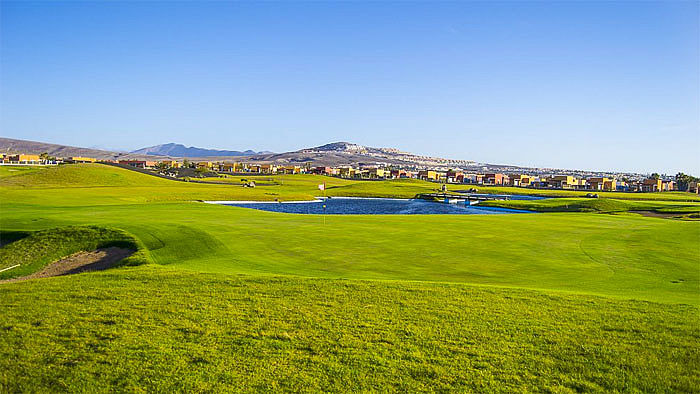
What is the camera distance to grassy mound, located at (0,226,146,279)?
2509 cm

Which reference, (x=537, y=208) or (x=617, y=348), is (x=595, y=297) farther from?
(x=537, y=208)

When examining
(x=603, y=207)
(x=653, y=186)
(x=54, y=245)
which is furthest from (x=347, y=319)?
(x=653, y=186)

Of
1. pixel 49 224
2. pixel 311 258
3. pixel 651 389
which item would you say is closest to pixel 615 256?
pixel 311 258

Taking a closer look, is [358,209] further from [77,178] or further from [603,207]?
[77,178]

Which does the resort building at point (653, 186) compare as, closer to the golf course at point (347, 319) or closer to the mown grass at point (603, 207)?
the mown grass at point (603, 207)

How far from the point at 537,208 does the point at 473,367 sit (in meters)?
87.8

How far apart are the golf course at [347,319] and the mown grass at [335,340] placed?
0.05 meters

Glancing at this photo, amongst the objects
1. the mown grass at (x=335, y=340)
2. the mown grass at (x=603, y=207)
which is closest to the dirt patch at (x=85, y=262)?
the mown grass at (x=335, y=340)

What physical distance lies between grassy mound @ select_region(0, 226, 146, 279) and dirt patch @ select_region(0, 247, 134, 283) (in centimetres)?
50

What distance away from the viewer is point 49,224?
108 ft

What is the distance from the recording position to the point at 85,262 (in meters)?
25.2

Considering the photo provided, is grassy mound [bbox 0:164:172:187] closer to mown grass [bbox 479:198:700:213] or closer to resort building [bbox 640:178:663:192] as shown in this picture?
mown grass [bbox 479:198:700:213]

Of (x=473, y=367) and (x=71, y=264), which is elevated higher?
(x=473, y=367)

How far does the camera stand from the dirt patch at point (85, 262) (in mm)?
23900
